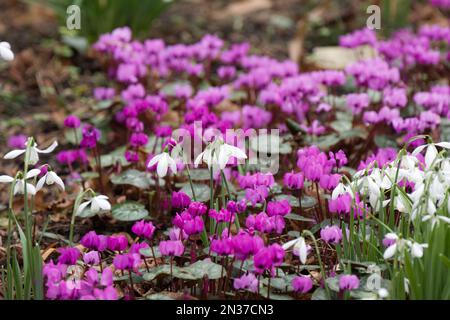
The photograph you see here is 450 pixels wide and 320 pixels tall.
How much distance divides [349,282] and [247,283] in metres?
0.27

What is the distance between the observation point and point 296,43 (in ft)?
17.2

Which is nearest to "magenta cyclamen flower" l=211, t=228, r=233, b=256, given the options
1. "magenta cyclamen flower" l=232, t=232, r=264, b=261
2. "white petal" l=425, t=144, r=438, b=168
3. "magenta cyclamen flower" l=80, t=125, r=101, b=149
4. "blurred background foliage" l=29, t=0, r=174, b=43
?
"magenta cyclamen flower" l=232, t=232, r=264, b=261

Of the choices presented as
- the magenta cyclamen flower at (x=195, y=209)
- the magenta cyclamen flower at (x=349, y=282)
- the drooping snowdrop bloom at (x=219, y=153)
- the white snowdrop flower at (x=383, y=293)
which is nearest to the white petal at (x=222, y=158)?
the drooping snowdrop bloom at (x=219, y=153)

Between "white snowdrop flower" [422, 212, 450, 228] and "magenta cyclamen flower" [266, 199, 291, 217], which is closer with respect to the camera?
"white snowdrop flower" [422, 212, 450, 228]

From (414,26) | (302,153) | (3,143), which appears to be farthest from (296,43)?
(302,153)

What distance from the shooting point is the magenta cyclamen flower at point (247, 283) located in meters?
2.11

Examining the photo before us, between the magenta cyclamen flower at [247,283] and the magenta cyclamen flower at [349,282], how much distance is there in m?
0.24

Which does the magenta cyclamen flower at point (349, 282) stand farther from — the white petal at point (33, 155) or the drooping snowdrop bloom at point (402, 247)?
the white petal at point (33, 155)

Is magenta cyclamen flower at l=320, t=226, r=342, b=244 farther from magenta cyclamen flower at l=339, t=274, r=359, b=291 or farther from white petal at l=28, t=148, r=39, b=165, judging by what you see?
white petal at l=28, t=148, r=39, b=165

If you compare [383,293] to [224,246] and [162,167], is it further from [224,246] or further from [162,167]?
[162,167]

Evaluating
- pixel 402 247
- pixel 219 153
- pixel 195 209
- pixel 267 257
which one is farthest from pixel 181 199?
pixel 402 247

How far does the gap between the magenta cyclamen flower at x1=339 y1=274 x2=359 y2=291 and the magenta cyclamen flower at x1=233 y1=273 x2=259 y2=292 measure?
0.24 meters

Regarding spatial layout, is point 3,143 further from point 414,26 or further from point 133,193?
point 414,26

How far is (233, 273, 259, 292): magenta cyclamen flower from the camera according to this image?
2.11 meters
